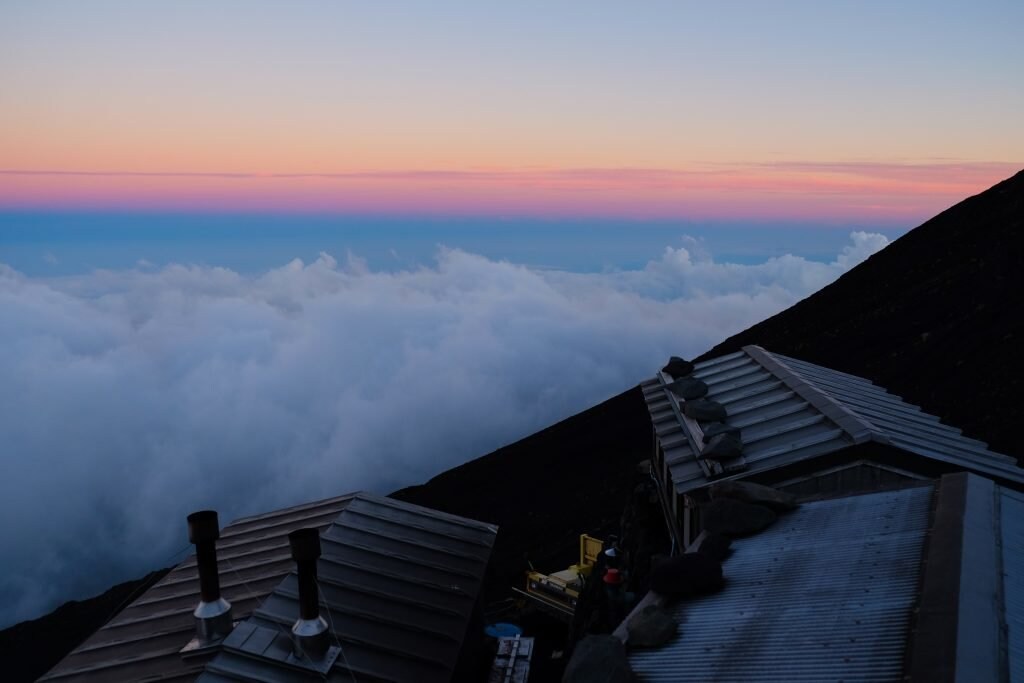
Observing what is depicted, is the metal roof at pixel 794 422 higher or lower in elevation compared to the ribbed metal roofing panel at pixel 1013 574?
lower

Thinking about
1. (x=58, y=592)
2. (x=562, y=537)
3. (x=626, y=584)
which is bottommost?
(x=58, y=592)

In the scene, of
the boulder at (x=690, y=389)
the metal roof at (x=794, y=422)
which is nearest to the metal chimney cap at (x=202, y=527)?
the metal roof at (x=794, y=422)

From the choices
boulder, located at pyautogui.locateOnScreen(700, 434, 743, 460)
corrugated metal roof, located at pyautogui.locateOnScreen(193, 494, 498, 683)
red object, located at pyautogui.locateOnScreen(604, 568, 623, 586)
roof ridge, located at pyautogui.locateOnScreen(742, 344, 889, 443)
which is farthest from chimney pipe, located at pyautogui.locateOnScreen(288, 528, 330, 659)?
roof ridge, located at pyautogui.locateOnScreen(742, 344, 889, 443)

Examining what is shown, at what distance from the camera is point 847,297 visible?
5466 cm

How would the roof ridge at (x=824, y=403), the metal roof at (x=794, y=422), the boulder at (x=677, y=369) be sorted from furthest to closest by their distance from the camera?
the boulder at (x=677, y=369)
the metal roof at (x=794, y=422)
the roof ridge at (x=824, y=403)

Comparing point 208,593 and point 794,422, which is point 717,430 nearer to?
point 794,422

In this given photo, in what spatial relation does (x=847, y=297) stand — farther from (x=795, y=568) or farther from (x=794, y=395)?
(x=795, y=568)

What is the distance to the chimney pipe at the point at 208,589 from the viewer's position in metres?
10.5

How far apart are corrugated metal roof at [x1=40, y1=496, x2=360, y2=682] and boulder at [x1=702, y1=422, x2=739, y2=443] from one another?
7.24m

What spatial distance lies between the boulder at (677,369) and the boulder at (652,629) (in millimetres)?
12643

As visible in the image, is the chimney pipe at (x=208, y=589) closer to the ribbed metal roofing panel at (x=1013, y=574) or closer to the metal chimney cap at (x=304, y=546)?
the metal chimney cap at (x=304, y=546)

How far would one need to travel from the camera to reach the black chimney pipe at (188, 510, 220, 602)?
1050 centimetres

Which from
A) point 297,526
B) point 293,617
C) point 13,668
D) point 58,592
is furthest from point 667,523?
point 58,592

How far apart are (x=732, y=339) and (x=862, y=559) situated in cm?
4855
